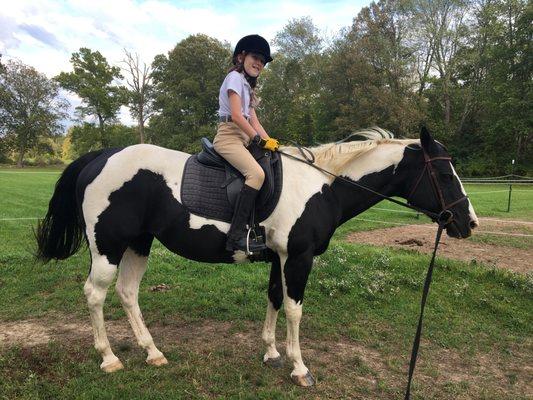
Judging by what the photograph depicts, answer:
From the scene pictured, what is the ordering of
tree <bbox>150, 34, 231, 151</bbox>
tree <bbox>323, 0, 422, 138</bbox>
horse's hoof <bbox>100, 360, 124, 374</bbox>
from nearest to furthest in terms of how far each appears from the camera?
horse's hoof <bbox>100, 360, 124, 374</bbox> → tree <bbox>323, 0, 422, 138</bbox> → tree <bbox>150, 34, 231, 151</bbox>

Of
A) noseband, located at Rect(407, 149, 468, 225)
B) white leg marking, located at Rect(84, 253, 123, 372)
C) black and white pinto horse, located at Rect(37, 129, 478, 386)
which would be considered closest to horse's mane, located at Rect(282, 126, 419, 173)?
black and white pinto horse, located at Rect(37, 129, 478, 386)

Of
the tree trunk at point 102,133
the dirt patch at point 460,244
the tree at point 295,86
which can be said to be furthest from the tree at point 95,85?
the dirt patch at point 460,244

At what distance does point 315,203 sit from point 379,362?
1883mm

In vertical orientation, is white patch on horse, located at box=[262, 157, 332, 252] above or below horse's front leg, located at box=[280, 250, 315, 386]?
above

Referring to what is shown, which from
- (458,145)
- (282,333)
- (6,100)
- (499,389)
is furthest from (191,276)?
(6,100)

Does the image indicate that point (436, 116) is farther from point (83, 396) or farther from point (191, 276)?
point (83, 396)

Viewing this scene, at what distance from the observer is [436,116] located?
3947cm

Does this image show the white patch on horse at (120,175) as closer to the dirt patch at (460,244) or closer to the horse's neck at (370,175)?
the horse's neck at (370,175)

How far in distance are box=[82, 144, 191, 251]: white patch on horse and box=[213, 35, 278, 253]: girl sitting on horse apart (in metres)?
0.51

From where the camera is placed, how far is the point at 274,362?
3.80 m

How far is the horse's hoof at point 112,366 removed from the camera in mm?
3541

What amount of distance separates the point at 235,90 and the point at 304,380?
2.75m

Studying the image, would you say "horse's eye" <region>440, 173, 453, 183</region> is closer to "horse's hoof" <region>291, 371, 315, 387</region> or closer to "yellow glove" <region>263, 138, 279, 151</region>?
"yellow glove" <region>263, 138, 279, 151</region>

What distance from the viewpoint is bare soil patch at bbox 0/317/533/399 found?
139 inches
